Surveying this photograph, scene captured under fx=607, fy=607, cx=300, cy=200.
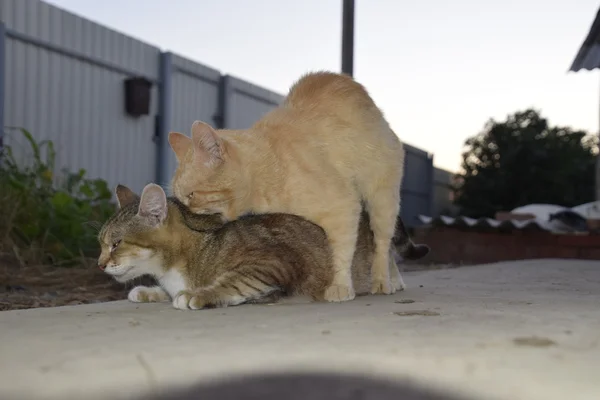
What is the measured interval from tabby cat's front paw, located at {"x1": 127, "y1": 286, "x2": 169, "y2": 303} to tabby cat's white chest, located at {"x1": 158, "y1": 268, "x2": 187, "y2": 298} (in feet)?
0.25

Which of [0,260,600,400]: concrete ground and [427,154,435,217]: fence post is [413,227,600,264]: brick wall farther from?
[427,154,435,217]: fence post

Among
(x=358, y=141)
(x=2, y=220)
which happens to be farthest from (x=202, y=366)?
(x=2, y=220)

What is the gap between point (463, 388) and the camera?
1.03m

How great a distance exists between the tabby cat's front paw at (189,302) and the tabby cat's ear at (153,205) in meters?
0.40

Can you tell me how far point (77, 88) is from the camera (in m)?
6.21

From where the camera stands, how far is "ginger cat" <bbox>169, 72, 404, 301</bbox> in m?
2.35

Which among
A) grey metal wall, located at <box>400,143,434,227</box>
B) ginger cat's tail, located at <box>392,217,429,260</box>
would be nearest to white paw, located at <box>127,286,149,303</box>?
ginger cat's tail, located at <box>392,217,429,260</box>

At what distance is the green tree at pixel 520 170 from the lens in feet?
34.9

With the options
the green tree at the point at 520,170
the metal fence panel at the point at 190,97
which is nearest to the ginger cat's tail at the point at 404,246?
the metal fence panel at the point at 190,97

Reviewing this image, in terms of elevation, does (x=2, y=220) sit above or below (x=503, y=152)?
below

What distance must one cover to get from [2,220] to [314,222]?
7.90 feet

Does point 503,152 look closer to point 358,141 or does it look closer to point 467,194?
point 467,194

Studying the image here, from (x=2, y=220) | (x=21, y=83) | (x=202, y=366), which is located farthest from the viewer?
(x=21, y=83)

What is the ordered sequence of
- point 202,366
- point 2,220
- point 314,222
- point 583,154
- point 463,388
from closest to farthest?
point 463,388, point 202,366, point 314,222, point 2,220, point 583,154
